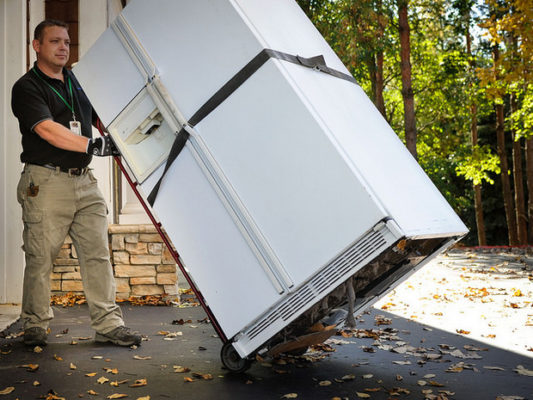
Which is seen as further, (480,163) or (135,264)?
(480,163)

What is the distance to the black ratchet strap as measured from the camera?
3.67 m

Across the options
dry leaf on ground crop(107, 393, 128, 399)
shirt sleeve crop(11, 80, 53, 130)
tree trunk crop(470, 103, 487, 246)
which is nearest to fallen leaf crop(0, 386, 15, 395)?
dry leaf on ground crop(107, 393, 128, 399)

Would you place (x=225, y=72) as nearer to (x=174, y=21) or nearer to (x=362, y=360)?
(x=174, y=21)

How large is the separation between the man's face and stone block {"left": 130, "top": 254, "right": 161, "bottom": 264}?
10.3 ft

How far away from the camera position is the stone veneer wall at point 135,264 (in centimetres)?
752

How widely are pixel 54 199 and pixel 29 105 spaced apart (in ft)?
2.27

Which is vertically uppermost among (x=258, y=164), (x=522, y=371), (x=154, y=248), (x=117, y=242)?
(x=258, y=164)

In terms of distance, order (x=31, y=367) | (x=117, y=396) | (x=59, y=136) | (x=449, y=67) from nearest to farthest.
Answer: (x=117, y=396) → (x=31, y=367) → (x=59, y=136) → (x=449, y=67)

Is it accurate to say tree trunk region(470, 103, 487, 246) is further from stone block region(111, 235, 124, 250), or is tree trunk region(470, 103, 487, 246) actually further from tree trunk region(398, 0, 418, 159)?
stone block region(111, 235, 124, 250)

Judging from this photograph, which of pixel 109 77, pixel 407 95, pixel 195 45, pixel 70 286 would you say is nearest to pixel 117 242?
pixel 70 286

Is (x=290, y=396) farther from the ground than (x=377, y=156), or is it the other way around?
(x=377, y=156)

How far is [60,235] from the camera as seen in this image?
4.86 meters

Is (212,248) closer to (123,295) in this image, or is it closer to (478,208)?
(123,295)

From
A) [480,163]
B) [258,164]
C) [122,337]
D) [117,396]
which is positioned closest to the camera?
[117,396]
